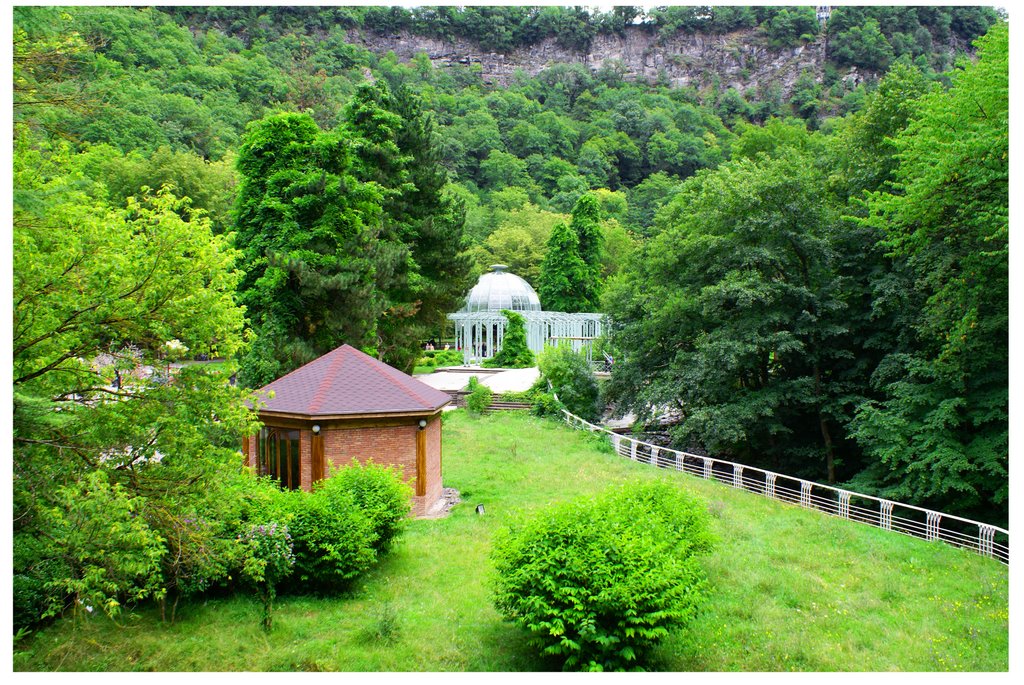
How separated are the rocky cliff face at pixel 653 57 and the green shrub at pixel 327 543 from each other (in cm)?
10993

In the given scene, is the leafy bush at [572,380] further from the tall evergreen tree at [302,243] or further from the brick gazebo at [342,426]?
the brick gazebo at [342,426]

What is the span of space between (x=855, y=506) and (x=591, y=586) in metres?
15.3

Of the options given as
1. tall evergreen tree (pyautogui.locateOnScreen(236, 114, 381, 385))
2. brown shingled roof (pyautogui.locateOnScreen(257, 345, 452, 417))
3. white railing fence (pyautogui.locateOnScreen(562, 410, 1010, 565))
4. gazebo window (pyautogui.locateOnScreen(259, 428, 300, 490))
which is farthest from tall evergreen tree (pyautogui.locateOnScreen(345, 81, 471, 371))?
gazebo window (pyautogui.locateOnScreen(259, 428, 300, 490))

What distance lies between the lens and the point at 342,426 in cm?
1482

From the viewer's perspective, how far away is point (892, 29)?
3644 inches

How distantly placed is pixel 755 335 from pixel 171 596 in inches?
687

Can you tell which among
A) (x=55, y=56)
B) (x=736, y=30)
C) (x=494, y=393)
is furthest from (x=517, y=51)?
(x=55, y=56)

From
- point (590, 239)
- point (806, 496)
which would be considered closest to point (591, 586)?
point (806, 496)

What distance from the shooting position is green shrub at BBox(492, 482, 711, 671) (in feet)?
25.3

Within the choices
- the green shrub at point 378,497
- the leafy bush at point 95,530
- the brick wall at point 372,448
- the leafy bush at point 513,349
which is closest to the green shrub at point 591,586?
the green shrub at point 378,497

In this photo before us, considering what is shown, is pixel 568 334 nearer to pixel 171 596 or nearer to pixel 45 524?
pixel 171 596

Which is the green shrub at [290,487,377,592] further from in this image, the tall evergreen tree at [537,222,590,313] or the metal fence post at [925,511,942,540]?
the tall evergreen tree at [537,222,590,313]

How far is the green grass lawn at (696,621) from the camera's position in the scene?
847 cm

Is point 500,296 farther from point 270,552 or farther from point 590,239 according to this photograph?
point 270,552
